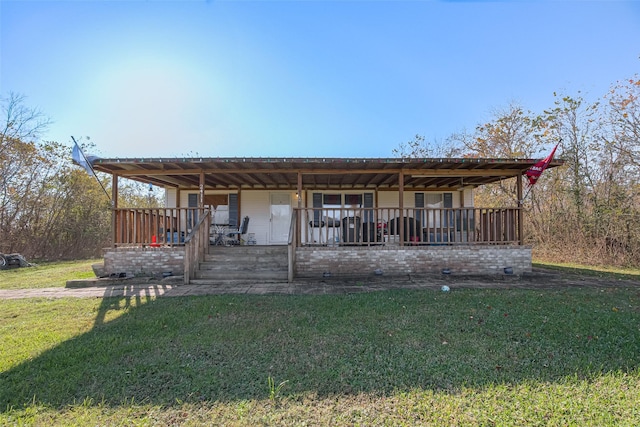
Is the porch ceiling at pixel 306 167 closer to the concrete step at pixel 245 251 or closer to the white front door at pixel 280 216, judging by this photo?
the white front door at pixel 280 216

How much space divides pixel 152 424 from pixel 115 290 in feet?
16.0

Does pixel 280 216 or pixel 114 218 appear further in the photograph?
pixel 280 216

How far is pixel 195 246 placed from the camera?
6.84 m

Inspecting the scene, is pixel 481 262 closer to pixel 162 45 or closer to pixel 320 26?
pixel 320 26

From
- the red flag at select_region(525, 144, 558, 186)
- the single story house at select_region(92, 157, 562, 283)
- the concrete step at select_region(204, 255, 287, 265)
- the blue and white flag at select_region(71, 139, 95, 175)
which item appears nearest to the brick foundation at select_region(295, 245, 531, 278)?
the single story house at select_region(92, 157, 562, 283)

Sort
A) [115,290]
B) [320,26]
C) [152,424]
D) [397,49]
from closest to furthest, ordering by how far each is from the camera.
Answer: [152,424] < [115,290] < [320,26] < [397,49]

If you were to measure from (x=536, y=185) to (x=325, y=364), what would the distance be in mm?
14952

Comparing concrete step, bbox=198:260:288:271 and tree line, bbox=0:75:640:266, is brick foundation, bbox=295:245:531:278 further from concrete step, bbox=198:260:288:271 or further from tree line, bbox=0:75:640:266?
tree line, bbox=0:75:640:266

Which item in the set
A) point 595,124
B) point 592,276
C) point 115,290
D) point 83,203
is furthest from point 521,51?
point 83,203

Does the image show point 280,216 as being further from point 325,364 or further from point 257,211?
point 325,364

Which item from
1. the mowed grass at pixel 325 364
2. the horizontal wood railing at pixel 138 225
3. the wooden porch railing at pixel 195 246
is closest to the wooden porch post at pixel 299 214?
the wooden porch railing at pixel 195 246

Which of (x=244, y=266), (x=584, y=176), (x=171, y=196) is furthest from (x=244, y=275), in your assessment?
(x=584, y=176)

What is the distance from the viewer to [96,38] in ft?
23.9

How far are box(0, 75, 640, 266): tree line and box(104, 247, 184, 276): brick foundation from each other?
32.9 feet
